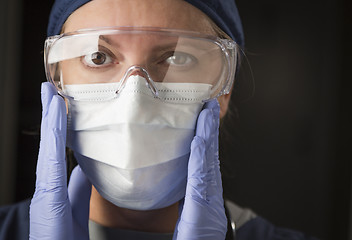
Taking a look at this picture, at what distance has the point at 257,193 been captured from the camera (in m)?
2.72

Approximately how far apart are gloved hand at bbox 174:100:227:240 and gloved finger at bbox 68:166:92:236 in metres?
0.33

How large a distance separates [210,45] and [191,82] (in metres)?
0.13

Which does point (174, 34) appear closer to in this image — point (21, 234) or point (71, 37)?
point (71, 37)

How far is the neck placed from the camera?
1317 mm

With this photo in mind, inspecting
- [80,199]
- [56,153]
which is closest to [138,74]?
[56,153]

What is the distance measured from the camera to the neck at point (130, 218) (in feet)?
4.32

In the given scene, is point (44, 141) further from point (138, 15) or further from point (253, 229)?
point (253, 229)

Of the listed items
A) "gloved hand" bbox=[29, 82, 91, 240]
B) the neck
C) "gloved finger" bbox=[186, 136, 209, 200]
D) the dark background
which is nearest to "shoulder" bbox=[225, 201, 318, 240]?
the neck

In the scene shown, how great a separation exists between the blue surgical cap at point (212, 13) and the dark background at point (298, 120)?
1.28 metres

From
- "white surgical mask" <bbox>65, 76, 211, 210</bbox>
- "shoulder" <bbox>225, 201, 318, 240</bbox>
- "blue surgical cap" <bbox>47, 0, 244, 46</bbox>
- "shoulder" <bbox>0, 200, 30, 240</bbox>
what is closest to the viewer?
"white surgical mask" <bbox>65, 76, 211, 210</bbox>

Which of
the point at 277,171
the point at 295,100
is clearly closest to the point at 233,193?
the point at 277,171

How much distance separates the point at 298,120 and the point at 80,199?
1959 mm

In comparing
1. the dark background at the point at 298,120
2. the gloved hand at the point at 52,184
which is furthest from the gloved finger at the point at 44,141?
the dark background at the point at 298,120

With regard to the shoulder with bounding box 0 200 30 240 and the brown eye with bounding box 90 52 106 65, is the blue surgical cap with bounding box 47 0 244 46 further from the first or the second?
the shoulder with bounding box 0 200 30 240
